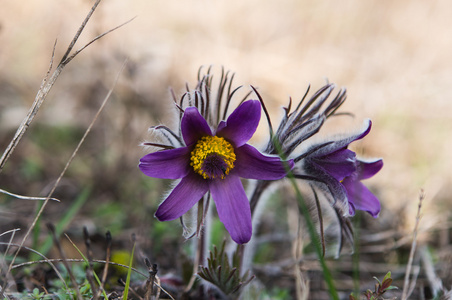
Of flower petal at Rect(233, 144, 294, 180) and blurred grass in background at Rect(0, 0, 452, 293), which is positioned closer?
flower petal at Rect(233, 144, 294, 180)

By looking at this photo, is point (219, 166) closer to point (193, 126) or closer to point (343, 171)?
point (193, 126)

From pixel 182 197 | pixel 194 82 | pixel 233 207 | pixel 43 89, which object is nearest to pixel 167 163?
pixel 182 197

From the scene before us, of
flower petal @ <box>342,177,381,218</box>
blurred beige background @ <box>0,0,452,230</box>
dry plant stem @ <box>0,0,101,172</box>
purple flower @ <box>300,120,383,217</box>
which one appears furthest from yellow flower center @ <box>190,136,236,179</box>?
blurred beige background @ <box>0,0,452,230</box>

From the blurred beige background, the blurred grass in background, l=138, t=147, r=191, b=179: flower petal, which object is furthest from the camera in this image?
the blurred beige background

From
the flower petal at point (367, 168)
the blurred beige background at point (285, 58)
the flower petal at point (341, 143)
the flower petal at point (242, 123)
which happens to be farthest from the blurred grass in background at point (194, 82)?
the flower petal at point (242, 123)

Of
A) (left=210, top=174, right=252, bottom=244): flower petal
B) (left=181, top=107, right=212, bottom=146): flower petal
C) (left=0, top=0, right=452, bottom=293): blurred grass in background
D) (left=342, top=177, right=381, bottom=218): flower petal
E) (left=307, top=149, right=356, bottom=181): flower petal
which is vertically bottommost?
(left=210, top=174, right=252, bottom=244): flower petal

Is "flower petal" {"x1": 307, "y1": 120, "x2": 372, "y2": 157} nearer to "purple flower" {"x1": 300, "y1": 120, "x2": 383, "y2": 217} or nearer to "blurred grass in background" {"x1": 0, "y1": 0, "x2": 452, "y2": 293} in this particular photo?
"purple flower" {"x1": 300, "y1": 120, "x2": 383, "y2": 217}

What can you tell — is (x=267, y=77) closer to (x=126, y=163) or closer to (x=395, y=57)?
(x=395, y=57)
